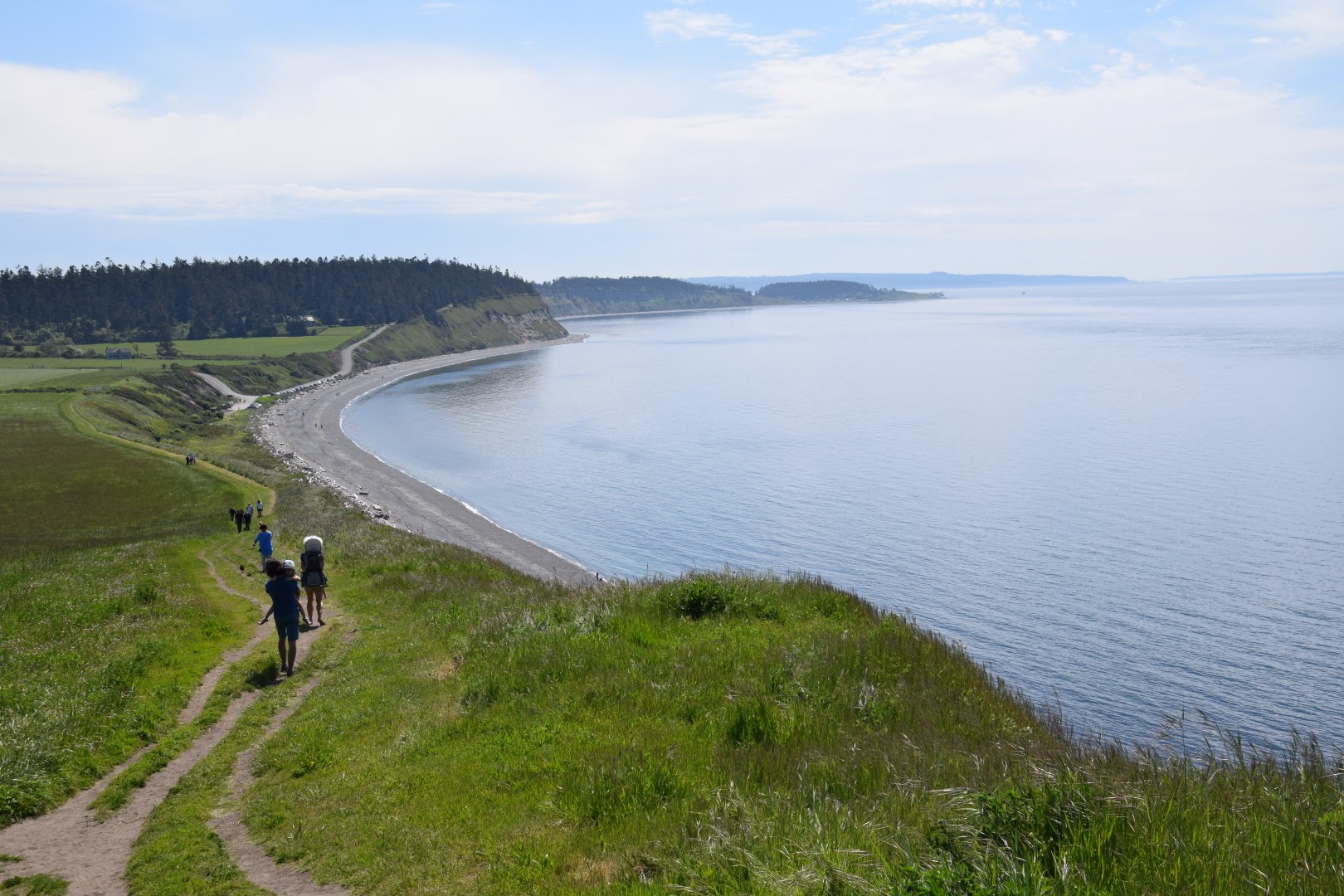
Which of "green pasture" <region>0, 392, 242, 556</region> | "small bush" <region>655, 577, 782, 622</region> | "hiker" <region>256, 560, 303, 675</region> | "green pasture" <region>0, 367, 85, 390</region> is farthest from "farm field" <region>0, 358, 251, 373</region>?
"small bush" <region>655, 577, 782, 622</region>

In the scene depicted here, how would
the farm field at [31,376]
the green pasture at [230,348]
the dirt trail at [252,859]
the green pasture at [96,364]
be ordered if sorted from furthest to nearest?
1. the green pasture at [230,348]
2. the green pasture at [96,364]
3. the farm field at [31,376]
4. the dirt trail at [252,859]

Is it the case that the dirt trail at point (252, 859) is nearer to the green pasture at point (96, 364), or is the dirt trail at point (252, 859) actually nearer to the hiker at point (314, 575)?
the hiker at point (314, 575)

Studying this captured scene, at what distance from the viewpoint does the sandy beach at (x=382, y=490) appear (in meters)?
53.4

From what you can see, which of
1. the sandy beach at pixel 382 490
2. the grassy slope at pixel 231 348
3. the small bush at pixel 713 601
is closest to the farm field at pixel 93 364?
the grassy slope at pixel 231 348

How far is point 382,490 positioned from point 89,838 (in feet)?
221

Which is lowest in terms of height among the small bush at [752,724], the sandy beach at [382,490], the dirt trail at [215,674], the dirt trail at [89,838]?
the sandy beach at [382,490]

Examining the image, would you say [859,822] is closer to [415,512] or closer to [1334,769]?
[1334,769]

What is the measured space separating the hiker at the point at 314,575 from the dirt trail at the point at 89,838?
26.0 ft

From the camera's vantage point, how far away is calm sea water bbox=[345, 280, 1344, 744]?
34.4 meters

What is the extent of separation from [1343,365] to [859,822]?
15194 cm

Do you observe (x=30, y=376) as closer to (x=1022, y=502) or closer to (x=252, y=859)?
(x=1022, y=502)

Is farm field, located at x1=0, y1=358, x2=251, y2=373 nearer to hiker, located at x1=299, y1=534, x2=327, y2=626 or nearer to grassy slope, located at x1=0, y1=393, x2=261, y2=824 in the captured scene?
grassy slope, located at x1=0, y1=393, x2=261, y2=824

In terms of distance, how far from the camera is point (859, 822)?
7.98m

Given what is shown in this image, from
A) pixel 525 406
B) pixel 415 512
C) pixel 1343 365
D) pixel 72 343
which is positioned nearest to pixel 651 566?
pixel 415 512
